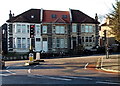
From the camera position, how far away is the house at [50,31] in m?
49.5

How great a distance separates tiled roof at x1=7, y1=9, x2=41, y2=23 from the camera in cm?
4969

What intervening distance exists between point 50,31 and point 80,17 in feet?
27.5

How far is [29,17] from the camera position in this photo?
169 ft

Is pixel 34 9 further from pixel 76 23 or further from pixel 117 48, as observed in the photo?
pixel 117 48

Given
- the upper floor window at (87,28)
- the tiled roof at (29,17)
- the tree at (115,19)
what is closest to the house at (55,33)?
the tiled roof at (29,17)

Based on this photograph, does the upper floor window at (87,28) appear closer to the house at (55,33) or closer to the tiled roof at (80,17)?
the tiled roof at (80,17)

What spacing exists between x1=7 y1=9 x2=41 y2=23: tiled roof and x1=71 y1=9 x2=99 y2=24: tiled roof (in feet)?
26.4

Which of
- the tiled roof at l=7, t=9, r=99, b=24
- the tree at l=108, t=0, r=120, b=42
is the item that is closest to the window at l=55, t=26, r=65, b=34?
the tiled roof at l=7, t=9, r=99, b=24

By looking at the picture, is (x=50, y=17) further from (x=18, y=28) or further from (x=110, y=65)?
(x=110, y=65)

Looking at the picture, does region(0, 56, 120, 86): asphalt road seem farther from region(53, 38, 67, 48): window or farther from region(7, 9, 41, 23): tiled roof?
region(53, 38, 67, 48): window

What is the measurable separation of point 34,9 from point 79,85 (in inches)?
1691

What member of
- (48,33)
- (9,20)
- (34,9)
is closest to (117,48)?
(48,33)

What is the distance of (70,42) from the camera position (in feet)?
170

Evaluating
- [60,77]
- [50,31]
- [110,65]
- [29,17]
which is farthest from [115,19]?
[29,17]
